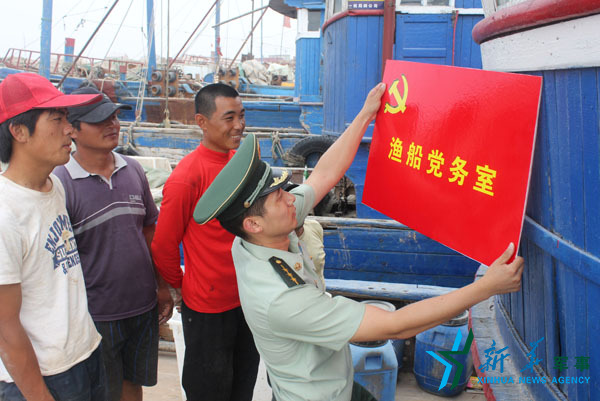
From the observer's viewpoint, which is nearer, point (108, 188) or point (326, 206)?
point (108, 188)

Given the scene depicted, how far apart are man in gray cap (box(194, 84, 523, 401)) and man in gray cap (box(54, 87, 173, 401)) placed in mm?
831

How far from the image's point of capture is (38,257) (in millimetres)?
1750

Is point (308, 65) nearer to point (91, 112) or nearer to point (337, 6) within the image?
point (337, 6)

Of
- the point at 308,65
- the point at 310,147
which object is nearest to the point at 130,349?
the point at 310,147

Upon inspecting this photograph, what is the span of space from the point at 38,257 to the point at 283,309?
3.02 feet

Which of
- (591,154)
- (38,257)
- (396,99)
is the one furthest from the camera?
(396,99)

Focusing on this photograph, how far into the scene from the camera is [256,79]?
991 inches

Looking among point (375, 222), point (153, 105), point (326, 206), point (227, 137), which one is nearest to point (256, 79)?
point (153, 105)

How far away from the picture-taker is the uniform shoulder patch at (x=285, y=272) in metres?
1.55

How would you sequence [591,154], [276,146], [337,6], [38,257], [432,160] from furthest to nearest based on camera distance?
[276,146] → [337,6] → [432,160] → [38,257] → [591,154]

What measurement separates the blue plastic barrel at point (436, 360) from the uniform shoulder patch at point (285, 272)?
2048 mm

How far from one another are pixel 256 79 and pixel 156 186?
20.7 meters

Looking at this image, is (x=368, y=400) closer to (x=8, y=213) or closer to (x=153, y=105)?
(x=8, y=213)

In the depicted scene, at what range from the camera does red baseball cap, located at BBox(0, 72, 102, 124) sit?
1.77 meters
